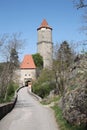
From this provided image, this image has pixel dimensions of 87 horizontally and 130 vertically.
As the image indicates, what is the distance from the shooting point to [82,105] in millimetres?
13750

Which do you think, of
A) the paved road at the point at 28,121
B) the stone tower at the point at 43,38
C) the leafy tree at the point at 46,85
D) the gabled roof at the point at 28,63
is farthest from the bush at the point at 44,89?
the stone tower at the point at 43,38

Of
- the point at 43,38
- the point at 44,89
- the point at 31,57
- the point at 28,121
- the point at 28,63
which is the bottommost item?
the point at 44,89

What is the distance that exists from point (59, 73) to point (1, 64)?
1002 centimetres

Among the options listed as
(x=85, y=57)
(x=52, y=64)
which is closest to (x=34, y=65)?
(x=52, y=64)

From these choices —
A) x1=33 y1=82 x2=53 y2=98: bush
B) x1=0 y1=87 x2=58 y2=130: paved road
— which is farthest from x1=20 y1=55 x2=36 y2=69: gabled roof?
x1=0 y1=87 x2=58 y2=130: paved road

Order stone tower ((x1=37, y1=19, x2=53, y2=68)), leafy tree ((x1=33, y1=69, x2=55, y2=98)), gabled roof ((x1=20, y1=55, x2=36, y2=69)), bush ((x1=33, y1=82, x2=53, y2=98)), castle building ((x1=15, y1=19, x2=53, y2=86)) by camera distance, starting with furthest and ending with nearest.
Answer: stone tower ((x1=37, y1=19, x2=53, y2=68)), castle building ((x1=15, y1=19, x2=53, y2=86)), gabled roof ((x1=20, y1=55, x2=36, y2=69)), bush ((x1=33, y1=82, x2=53, y2=98)), leafy tree ((x1=33, y1=69, x2=55, y2=98))

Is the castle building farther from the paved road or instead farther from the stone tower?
the paved road

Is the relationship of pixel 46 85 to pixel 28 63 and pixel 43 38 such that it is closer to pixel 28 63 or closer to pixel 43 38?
pixel 28 63

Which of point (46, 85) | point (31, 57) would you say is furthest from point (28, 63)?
point (46, 85)

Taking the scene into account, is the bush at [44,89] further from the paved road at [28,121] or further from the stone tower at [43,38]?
the stone tower at [43,38]

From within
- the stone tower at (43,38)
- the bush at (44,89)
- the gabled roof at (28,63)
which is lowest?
the bush at (44,89)

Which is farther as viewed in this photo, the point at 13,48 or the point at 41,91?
the point at 41,91

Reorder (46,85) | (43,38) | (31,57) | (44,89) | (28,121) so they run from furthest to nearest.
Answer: (43,38) → (31,57) → (44,89) → (46,85) → (28,121)

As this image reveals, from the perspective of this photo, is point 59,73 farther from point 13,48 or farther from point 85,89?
point 85,89
